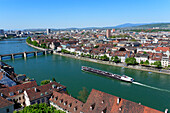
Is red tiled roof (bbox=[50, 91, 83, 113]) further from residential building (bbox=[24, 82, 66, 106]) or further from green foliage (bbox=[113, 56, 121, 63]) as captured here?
green foliage (bbox=[113, 56, 121, 63])

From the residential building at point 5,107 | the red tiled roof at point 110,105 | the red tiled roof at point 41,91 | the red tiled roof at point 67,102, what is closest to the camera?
the red tiled roof at point 110,105

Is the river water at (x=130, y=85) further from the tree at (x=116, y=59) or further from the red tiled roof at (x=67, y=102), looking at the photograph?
the red tiled roof at (x=67, y=102)

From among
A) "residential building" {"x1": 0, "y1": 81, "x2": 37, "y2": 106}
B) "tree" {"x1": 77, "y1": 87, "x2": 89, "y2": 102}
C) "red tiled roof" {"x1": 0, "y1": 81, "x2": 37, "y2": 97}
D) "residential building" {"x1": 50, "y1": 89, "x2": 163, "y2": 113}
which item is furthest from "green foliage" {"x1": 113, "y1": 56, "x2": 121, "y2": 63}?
"residential building" {"x1": 0, "y1": 81, "x2": 37, "y2": 106}

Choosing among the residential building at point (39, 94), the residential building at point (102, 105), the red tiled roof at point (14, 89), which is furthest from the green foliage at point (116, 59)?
the residential building at point (102, 105)

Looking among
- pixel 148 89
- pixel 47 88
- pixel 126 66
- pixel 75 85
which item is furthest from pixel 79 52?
pixel 47 88

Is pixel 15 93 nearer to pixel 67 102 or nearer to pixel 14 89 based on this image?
pixel 14 89

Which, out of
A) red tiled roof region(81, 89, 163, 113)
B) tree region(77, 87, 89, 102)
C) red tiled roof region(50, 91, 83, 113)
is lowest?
tree region(77, 87, 89, 102)

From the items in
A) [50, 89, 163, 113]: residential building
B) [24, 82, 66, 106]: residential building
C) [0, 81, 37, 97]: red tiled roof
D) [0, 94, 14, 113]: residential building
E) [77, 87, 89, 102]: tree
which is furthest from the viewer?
[77, 87, 89, 102]: tree

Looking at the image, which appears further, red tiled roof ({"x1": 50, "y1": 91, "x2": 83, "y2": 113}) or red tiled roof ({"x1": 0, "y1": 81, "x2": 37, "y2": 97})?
red tiled roof ({"x1": 0, "y1": 81, "x2": 37, "y2": 97})

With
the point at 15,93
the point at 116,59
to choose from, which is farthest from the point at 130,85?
the point at 15,93
